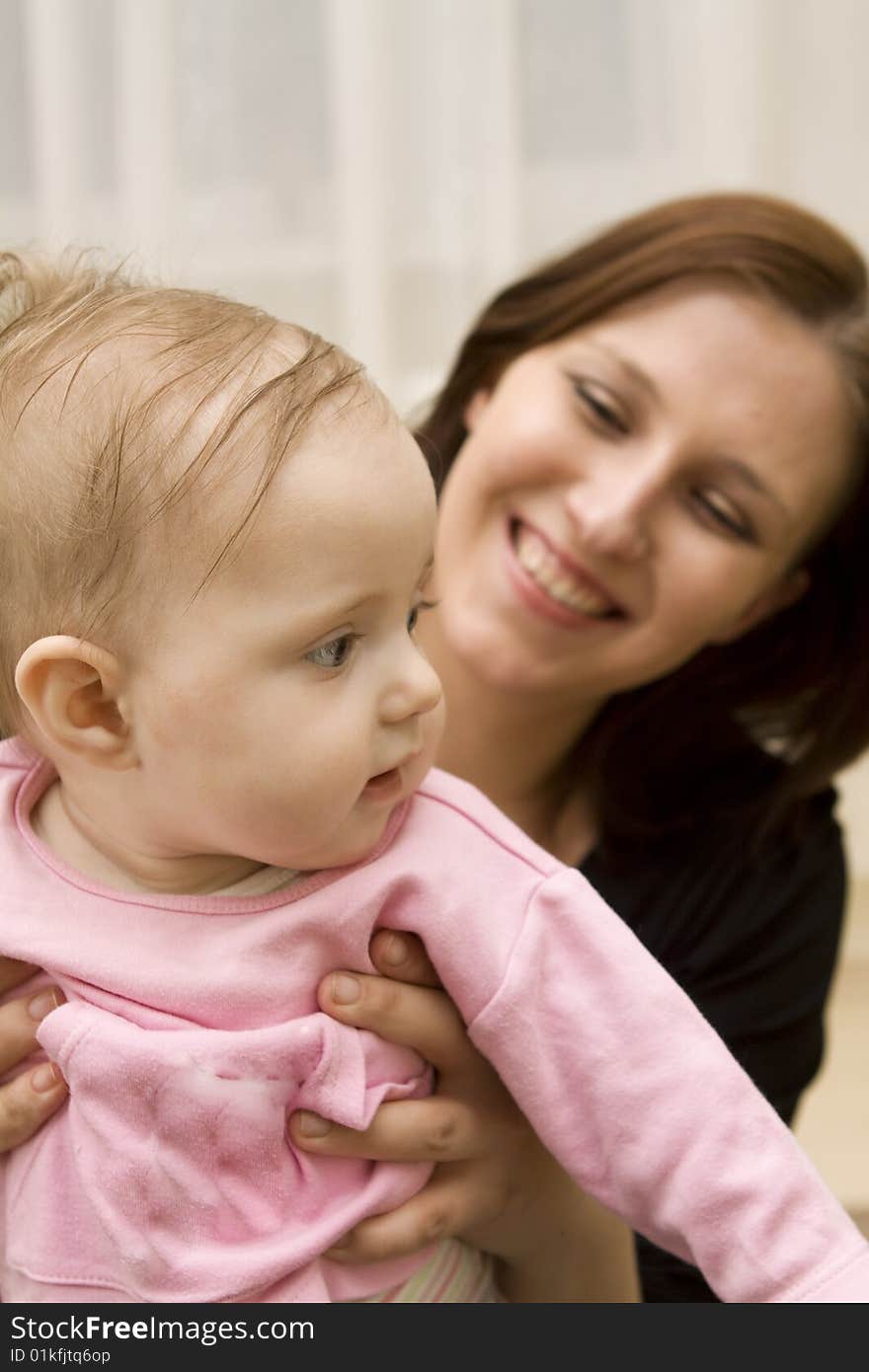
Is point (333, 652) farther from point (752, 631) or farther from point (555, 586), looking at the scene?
point (752, 631)

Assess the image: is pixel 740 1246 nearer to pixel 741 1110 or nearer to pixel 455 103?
pixel 741 1110

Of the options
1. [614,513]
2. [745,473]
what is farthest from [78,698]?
[745,473]

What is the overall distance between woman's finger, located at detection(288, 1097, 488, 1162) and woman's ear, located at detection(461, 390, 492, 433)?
0.82 meters

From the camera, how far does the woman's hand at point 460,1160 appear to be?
33.5 inches

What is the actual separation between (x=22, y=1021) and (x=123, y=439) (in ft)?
1.21

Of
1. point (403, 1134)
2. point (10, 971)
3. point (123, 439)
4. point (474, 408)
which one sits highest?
point (123, 439)

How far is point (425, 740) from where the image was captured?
0.82 metres

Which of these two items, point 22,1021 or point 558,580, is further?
point 558,580

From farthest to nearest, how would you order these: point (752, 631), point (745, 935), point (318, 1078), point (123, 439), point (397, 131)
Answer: point (397, 131), point (752, 631), point (745, 935), point (318, 1078), point (123, 439)

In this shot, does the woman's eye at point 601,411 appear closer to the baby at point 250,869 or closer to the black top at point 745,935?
the black top at point 745,935

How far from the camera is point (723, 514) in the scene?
1.35 meters

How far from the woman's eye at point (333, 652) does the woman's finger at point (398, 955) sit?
194 millimetres

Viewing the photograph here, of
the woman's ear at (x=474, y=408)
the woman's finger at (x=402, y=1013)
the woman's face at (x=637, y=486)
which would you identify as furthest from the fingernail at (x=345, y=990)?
the woman's ear at (x=474, y=408)

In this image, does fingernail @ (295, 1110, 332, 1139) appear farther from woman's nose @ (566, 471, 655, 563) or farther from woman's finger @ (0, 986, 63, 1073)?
woman's nose @ (566, 471, 655, 563)
